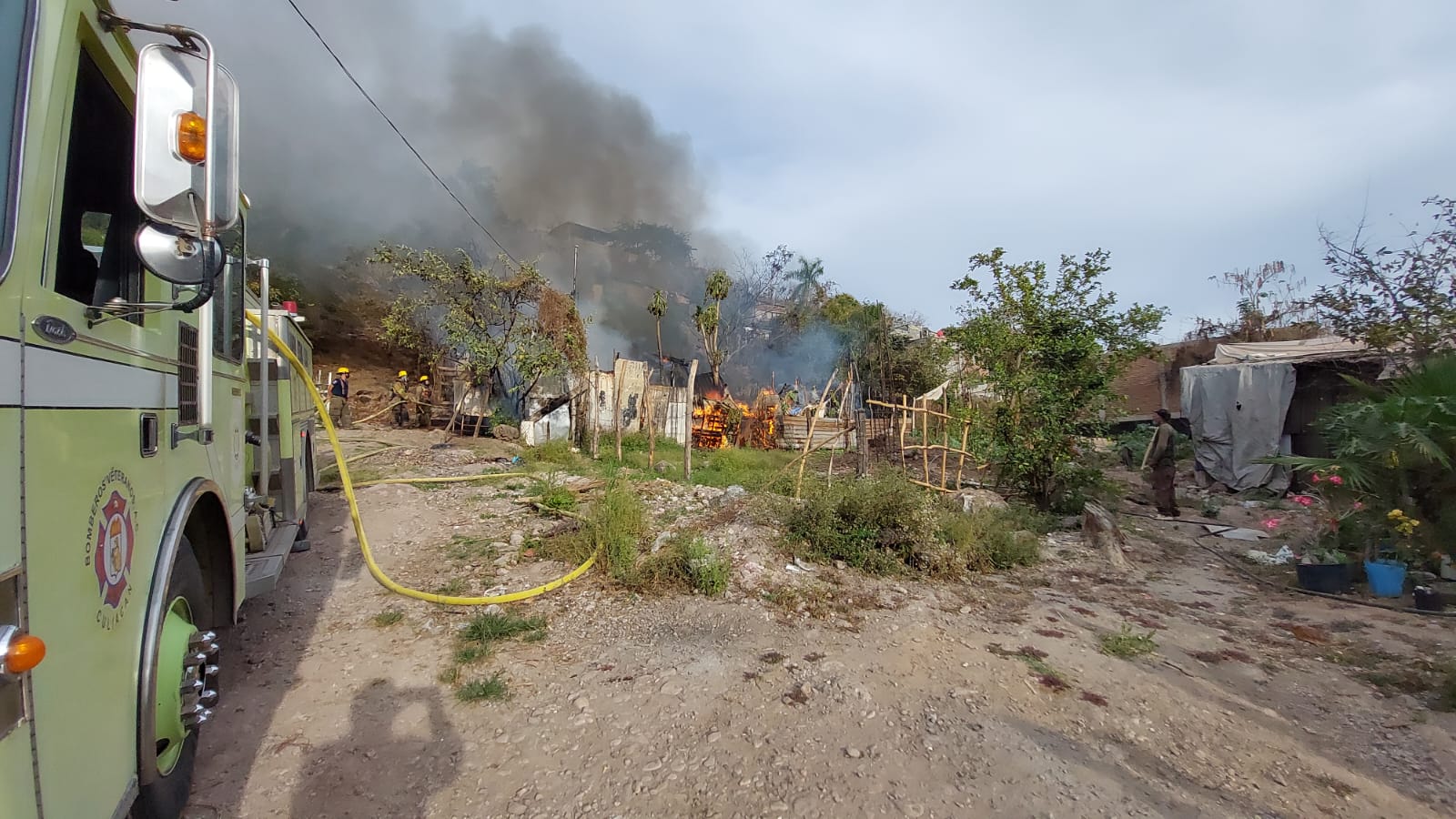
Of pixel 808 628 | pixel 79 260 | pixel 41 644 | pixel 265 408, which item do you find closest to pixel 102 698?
pixel 41 644

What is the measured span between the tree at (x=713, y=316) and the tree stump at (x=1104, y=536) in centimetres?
1536

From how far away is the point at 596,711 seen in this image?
3.41 m

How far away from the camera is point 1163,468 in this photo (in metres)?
9.16

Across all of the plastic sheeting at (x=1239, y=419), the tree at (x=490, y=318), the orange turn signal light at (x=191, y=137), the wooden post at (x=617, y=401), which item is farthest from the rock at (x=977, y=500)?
the tree at (x=490, y=318)

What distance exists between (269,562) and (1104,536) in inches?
279

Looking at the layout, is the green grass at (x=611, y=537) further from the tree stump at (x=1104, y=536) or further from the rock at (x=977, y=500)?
the tree stump at (x=1104, y=536)

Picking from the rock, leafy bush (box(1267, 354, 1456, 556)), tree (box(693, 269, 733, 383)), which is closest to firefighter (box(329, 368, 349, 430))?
tree (box(693, 269, 733, 383))

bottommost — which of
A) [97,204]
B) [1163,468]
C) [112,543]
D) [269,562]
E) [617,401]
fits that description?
[269,562]

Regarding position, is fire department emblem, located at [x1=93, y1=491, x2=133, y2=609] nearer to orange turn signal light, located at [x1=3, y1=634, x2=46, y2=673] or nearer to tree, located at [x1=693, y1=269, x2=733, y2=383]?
orange turn signal light, located at [x1=3, y1=634, x2=46, y2=673]

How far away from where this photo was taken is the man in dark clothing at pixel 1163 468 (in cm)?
899

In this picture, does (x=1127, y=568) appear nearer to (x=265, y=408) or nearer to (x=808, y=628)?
(x=808, y=628)

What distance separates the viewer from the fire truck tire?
6.82 feet

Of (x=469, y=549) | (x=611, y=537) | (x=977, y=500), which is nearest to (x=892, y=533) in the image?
(x=611, y=537)

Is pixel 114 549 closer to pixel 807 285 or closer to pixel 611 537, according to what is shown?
pixel 611 537
